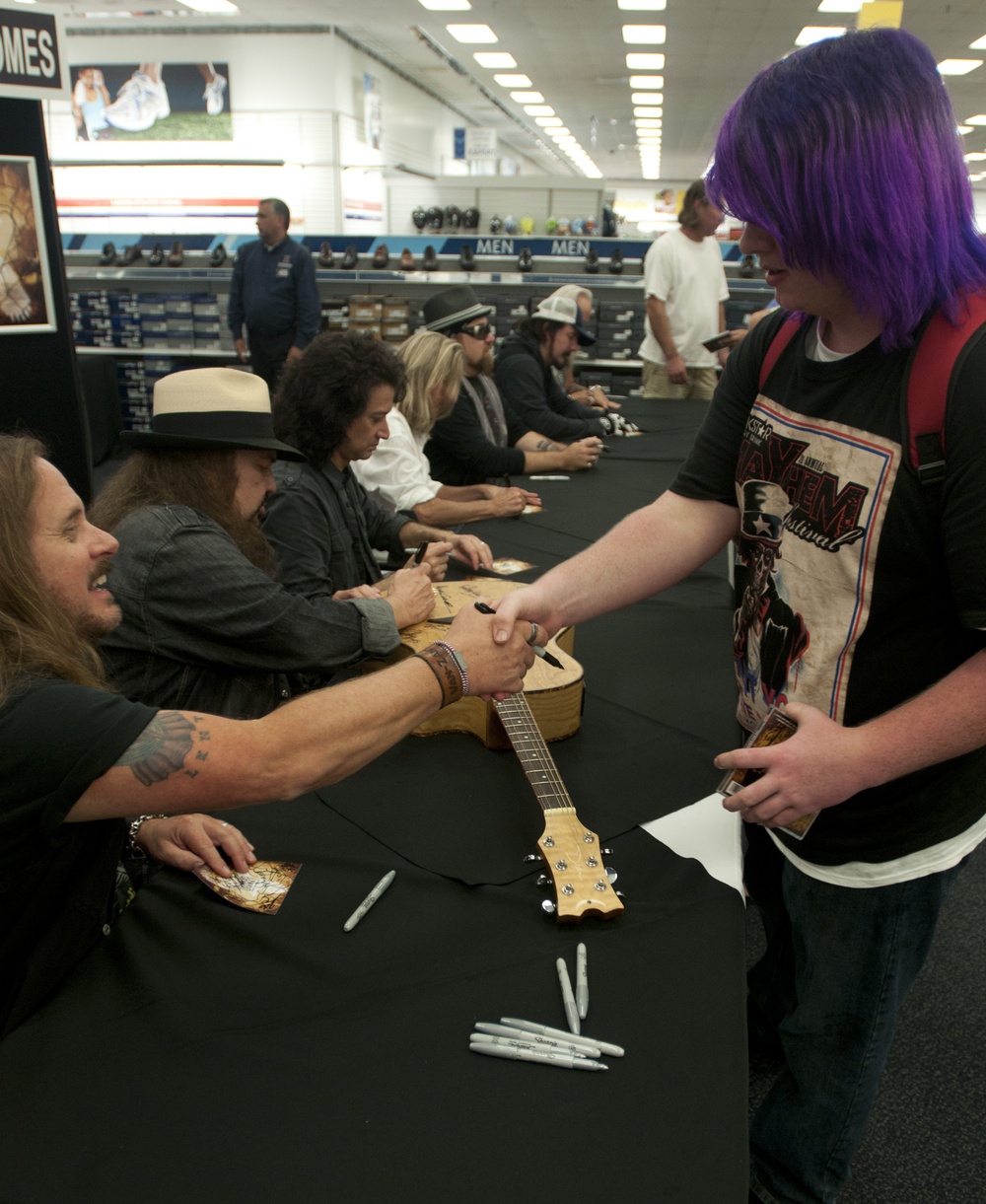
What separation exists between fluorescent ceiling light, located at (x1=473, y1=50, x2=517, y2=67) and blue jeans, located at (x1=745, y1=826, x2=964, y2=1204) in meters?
14.0

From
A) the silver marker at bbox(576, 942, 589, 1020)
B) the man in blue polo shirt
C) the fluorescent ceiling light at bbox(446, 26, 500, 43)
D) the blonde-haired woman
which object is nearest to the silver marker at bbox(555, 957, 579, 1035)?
the silver marker at bbox(576, 942, 589, 1020)

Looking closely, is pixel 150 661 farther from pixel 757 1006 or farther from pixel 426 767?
pixel 757 1006

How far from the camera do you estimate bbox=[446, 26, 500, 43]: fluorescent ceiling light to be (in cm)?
1136

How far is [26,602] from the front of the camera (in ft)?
3.35

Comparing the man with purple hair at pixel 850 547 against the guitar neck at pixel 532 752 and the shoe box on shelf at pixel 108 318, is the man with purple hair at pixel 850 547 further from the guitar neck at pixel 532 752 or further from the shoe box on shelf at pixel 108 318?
the shoe box on shelf at pixel 108 318

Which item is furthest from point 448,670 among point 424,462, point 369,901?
point 424,462

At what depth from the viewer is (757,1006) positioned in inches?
66.5

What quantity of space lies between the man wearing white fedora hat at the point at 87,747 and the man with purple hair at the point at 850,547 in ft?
1.46

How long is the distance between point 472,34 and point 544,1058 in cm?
1328

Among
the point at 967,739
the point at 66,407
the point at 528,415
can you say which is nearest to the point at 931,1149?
the point at 967,739

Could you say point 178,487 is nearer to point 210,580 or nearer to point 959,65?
point 210,580

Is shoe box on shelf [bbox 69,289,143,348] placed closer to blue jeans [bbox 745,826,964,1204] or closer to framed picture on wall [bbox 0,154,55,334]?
framed picture on wall [bbox 0,154,55,334]

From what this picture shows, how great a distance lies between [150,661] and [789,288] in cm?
119

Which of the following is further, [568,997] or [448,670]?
[448,670]
